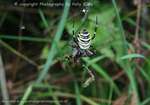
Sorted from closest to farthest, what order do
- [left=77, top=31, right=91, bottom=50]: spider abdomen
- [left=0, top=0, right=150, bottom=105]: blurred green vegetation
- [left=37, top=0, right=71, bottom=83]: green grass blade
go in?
[left=77, top=31, right=91, bottom=50]: spider abdomen → [left=37, top=0, right=71, bottom=83]: green grass blade → [left=0, top=0, right=150, bottom=105]: blurred green vegetation

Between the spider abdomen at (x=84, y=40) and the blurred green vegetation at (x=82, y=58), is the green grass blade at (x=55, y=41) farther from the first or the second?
the spider abdomen at (x=84, y=40)

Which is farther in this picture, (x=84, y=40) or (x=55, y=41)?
(x=55, y=41)

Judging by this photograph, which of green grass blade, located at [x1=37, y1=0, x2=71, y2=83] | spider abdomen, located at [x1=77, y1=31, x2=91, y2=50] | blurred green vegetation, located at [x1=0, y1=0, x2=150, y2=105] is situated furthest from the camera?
blurred green vegetation, located at [x1=0, y1=0, x2=150, y2=105]

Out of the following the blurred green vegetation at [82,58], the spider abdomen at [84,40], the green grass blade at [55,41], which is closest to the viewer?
the spider abdomen at [84,40]

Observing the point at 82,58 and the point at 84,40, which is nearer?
the point at 84,40

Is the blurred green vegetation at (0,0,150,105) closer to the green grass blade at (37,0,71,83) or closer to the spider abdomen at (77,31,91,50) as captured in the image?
the green grass blade at (37,0,71,83)

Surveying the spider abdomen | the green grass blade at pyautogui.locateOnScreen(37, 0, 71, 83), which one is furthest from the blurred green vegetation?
the spider abdomen

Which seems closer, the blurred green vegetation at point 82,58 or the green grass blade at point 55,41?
the green grass blade at point 55,41

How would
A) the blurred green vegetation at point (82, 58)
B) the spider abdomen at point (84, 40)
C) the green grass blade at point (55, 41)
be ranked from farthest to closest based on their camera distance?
the blurred green vegetation at point (82, 58), the green grass blade at point (55, 41), the spider abdomen at point (84, 40)

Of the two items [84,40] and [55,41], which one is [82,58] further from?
[84,40]

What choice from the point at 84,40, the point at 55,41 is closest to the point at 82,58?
the point at 55,41

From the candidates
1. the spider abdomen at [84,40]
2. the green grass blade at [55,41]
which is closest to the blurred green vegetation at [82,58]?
the green grass blade at [55,41]

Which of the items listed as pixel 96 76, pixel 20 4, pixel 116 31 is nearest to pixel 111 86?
pixel 96 76
